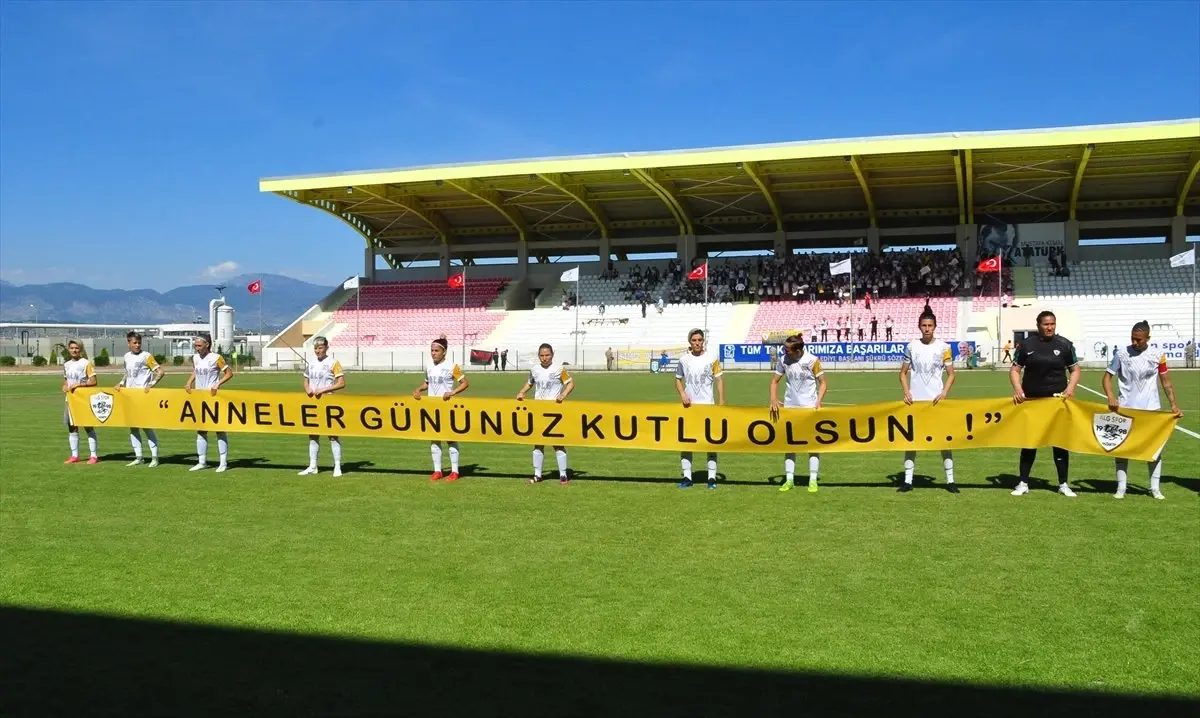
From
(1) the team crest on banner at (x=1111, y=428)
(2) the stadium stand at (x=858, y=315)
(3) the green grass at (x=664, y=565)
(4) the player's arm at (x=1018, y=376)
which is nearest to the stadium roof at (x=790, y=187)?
(2) the stadium stand at (x=858, y=315)

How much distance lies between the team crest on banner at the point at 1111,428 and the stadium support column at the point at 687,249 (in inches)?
1947

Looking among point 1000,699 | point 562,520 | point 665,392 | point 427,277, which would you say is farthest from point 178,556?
point 427,277

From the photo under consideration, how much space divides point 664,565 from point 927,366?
5307 mm

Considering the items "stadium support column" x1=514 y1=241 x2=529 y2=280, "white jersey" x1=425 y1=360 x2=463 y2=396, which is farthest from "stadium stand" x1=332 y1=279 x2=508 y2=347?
"white jersey" x1=425 y1=360 x2=463 y2=396

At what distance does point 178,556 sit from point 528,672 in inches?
162

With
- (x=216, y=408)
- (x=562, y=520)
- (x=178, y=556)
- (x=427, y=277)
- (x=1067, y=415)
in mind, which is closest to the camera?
(x=178, y=556)

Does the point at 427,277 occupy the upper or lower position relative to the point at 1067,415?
upper

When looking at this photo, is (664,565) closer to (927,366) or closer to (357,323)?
(927,366)

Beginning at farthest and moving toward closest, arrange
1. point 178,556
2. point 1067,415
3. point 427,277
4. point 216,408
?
point 427,277 → point 216,408 → point 1067,415 → point 178,556

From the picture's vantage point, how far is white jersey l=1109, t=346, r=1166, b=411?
1047 centimetres

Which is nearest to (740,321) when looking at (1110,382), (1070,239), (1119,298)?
(1070,239)

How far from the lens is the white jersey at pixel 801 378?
11.1 metres

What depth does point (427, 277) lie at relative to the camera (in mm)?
67188

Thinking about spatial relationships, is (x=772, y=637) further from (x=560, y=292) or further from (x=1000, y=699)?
(x=560, y=292)
